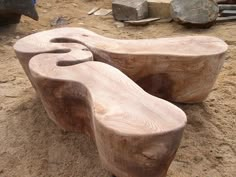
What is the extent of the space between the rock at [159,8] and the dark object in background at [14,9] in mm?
1370

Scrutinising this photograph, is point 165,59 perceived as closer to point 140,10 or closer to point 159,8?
point 140,10

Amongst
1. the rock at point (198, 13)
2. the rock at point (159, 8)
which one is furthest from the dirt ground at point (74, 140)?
the rock at point (159, 8)

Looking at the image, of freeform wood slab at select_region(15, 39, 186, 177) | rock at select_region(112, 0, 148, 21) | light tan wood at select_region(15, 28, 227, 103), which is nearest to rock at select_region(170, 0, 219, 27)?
rock at select_region(112, 0, 148, 21)

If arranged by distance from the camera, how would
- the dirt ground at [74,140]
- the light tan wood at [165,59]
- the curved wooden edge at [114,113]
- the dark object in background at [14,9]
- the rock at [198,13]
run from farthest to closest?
the rock at [198,13], the dark object in background at [14,9], the light tan wood at [165,59], the dirt ground at [74,140], the curved wooden edge at [114,113]

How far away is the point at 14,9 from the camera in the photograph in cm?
337

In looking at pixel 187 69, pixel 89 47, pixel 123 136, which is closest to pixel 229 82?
pixel 187 69

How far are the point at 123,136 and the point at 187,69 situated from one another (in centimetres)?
83

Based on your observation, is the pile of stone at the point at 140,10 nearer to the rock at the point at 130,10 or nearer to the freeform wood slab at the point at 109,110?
the rock at the point at 130,10

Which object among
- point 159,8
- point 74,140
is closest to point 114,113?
point 74,140

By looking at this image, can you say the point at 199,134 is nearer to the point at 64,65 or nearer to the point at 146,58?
the point at 146,58

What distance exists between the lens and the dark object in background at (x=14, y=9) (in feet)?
10.9

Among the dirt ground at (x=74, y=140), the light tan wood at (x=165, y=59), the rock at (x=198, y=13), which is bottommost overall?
the dirt ground at (x=74, y=140)

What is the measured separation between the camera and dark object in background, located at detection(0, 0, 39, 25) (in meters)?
3.31

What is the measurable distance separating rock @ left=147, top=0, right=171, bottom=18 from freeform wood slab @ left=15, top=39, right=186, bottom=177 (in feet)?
7.17
